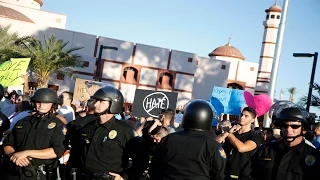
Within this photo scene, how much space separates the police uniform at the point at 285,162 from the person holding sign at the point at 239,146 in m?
0.93

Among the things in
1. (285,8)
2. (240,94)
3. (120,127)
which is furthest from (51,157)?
(285,8)

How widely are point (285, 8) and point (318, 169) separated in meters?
12.9

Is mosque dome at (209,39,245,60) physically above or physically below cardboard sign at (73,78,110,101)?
above

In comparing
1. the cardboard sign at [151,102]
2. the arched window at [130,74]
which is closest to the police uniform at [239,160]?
the cardboard sign at [151,102]

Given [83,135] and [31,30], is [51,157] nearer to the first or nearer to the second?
[83,135]

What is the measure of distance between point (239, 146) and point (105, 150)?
5.50ft

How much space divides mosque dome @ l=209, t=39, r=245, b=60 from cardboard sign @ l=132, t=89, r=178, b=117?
41.9 meters

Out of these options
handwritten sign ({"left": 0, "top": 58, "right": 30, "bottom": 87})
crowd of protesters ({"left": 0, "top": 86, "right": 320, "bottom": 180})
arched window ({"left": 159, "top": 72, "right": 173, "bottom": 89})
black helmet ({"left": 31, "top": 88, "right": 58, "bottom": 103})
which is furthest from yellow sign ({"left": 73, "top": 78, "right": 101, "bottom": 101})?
arched window ({"left": 159, "top": 72, "right": 173, "bottom": 89})

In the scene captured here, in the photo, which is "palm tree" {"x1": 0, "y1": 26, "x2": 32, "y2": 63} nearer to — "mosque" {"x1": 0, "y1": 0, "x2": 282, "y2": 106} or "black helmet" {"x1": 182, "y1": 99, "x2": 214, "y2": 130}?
"mosque" {"x1": 0, "y1": 0, "x2": 282, "y2": 106}

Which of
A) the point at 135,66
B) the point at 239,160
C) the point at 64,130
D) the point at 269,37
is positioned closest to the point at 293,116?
the point at 239,160

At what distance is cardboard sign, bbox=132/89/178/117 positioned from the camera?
9.68 metres

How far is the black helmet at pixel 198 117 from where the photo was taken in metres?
4.14

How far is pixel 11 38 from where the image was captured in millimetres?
27938

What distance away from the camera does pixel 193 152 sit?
156 inches
